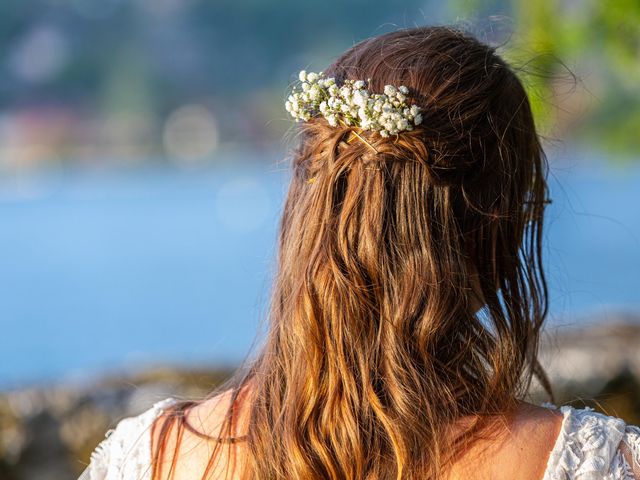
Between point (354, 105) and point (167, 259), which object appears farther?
point (167, 259)

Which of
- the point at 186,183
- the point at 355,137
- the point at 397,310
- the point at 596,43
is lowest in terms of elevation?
the point at 397,310

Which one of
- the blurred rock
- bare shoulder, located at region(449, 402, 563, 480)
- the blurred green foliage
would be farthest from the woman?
the blurred rock

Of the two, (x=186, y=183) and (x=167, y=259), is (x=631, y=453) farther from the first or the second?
(x=186, y=183)

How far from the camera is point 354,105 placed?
1271 mm

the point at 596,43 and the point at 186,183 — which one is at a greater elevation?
the point at 186,183

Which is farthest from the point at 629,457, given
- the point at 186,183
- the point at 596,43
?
the point at 186,183

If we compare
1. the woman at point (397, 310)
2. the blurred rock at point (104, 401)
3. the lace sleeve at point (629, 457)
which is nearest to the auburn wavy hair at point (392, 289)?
the woman at point (397, 310)

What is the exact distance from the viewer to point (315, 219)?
4.25 ft

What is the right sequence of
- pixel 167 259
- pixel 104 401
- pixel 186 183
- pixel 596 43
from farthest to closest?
pixel 186 183, pixel 167 259, pixel 596 43, pixel 104 401

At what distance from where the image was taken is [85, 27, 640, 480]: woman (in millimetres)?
1241

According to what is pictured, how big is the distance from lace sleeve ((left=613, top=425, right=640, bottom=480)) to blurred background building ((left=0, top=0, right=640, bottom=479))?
657mm

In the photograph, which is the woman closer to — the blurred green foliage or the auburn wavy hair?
the auburn wavy hair

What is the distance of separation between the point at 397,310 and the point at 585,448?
34 centimetres

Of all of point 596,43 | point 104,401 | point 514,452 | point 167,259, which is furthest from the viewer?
point 167,259
